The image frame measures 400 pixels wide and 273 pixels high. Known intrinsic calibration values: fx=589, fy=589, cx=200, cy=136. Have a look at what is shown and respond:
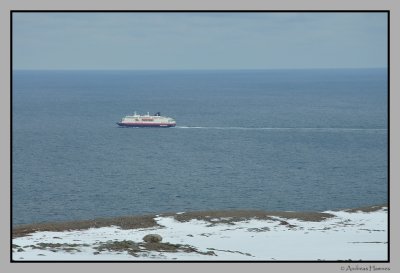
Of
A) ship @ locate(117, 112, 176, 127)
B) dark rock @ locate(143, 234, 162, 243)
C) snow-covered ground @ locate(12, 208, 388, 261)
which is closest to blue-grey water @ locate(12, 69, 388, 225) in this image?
ship @ locate(117, 112, 176, 127)

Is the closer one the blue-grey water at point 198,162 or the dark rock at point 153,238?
the dark rock at point 153,238

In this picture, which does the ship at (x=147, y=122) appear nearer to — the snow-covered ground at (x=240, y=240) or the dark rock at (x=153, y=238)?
the snow-covered ground at (x=240, y=240)

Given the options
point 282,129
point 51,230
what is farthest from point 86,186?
point 282,129

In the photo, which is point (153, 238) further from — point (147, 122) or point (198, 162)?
point (147, 122)

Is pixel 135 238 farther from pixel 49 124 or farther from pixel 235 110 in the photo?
pixel 235 110

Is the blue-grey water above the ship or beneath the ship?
beneath

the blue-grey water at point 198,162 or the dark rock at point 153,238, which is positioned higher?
the blue-grey water at point 198,162

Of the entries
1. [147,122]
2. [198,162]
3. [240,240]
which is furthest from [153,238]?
[147,122]

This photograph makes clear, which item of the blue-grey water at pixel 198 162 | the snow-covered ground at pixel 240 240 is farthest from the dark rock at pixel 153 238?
the blue-grey water at pixel 198 162

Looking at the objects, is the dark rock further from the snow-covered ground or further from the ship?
the ship
